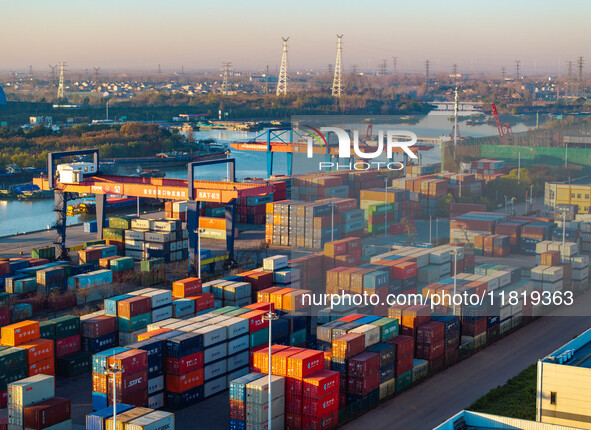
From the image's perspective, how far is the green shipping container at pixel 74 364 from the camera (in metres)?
12.9

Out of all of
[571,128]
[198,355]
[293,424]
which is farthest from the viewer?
[571,128]

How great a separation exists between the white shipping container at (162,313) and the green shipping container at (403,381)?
13.7ft

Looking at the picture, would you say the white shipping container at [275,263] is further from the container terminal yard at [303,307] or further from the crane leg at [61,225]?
the crane leg at [61,225]

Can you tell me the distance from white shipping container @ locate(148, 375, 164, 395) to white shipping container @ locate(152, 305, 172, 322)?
263cm

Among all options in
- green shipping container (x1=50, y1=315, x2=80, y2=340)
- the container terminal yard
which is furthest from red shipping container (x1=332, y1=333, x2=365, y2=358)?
green shipping container (x1=50, y1=315, x2=80, y2=340)

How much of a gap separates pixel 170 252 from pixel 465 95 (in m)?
20.3

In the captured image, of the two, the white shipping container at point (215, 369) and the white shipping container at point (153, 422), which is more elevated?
the white shipping container at point (153, 422)

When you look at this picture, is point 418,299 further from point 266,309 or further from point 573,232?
point 573,232

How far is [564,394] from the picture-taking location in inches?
370

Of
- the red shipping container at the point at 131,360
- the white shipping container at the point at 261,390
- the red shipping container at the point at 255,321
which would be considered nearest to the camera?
the white shipping container at the point at 261,390

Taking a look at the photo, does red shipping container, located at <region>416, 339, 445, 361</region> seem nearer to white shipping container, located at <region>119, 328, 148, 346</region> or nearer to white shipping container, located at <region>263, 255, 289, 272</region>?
white shipping container, located at <region>263, 255, 289, 272</region>

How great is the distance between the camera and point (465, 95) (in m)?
37.8

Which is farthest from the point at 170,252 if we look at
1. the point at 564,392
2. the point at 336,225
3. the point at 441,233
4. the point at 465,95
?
the point at 465,95

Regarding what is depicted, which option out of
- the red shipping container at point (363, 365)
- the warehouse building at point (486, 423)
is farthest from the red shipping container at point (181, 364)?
the warehouse building at point (486, 423)
